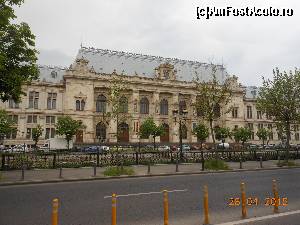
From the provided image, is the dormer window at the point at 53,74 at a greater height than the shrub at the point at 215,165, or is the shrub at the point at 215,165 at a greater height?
the dormer window at the point at 53,74

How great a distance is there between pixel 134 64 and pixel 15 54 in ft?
202

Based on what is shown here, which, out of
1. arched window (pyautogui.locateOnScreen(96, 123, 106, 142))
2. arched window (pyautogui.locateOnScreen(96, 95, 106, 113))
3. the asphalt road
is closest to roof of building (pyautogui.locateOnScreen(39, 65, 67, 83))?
arched window (pyautogui.locateOnScreen(96, 95, 106, 113))

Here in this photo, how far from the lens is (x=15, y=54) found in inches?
747

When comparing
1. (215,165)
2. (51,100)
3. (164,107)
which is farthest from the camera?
(164,107)

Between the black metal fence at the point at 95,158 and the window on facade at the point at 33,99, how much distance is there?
42.0 meters

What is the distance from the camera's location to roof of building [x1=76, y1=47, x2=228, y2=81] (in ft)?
246

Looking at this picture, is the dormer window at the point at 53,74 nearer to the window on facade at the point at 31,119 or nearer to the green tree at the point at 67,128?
the window on facade at the point at 31,119

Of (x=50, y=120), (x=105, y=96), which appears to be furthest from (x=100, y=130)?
(x=50, y=120)

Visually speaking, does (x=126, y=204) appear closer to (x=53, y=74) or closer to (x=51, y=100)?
(x=51, y=100)

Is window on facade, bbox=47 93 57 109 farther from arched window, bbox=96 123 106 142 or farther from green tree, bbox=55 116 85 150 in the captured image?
green tree, bbox=55 116 85 150

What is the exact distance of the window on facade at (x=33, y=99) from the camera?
69.3m

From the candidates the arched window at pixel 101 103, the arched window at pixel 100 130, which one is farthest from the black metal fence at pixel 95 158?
the arched window at pixel 101 103

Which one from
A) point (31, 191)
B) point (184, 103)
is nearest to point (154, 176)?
point (31, 191)

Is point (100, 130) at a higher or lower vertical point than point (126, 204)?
higher
